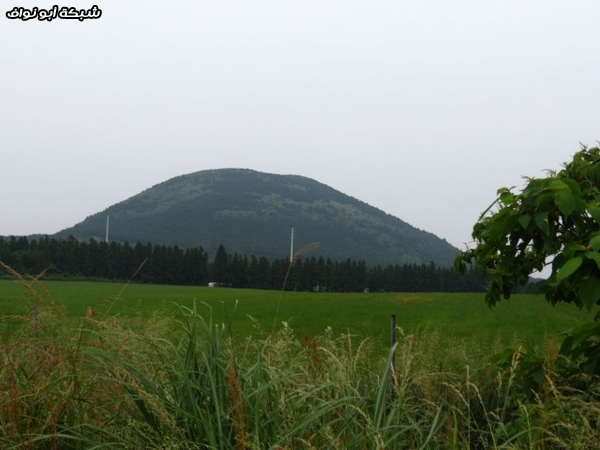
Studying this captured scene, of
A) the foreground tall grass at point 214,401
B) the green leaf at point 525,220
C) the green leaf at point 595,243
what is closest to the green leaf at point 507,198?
the green leaf at point 525,220

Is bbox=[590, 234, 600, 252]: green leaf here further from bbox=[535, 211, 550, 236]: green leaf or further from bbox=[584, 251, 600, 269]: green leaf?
bbox=[535, 211, 550, 236]: green leaf

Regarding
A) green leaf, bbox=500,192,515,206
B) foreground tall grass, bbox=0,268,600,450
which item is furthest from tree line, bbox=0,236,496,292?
green leaf, bbox=500,192,515,206

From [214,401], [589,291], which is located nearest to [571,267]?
[589,291]

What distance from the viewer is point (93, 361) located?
436 centimetres

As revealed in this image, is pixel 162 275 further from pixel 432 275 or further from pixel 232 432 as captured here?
pixel 232 432

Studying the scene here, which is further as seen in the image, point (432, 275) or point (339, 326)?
point (432, 275)

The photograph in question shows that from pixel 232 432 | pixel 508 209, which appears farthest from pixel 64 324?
pixel 508 209

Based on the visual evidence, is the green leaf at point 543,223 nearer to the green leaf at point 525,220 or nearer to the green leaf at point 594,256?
the green leaf at point 525,220

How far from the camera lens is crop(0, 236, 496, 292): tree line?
388 feet

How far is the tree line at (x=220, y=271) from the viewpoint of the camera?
4651 inches

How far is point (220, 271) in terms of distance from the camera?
128 meters

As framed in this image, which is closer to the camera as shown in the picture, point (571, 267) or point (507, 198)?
point (571, 267)

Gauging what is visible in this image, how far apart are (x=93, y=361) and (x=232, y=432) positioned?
3.98 ft

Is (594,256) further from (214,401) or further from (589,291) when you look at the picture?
(214,401)
